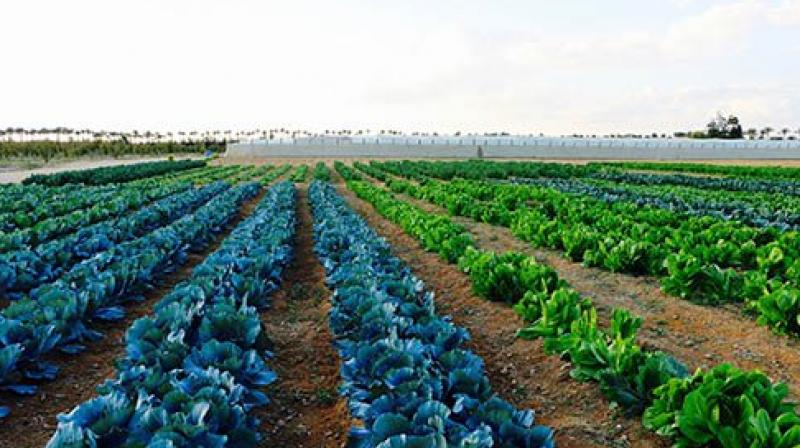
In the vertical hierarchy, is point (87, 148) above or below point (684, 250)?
above

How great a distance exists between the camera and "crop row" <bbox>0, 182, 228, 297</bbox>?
7762 mm

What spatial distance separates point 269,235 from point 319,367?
15.2ft

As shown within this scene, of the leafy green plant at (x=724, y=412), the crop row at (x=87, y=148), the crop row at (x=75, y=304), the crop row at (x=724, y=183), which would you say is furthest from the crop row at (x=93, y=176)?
the leafy green plant at (x=724, y=412)

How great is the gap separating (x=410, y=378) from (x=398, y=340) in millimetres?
512

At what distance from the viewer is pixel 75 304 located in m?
5.88

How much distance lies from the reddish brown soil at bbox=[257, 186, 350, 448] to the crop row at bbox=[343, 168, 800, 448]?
177cm

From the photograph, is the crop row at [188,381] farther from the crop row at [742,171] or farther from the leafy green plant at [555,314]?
the crop row at [742,171]

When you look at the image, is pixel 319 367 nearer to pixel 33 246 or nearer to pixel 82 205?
pixel 33 246

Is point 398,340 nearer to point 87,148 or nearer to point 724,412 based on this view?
point 724,412

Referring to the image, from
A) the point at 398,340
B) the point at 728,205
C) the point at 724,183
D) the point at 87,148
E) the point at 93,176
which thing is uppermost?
the point at 87,148

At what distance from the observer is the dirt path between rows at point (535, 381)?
423 cm

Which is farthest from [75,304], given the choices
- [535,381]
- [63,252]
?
[535,381]

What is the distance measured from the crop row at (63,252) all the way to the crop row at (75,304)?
0.67 meters

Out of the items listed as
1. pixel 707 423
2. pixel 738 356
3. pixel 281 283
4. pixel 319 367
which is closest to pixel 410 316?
pixel 319 367
